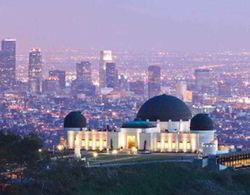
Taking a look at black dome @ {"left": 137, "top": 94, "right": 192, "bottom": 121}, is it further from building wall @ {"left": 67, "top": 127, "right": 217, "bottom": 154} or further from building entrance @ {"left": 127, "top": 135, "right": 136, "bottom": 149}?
building entrance @ {"left": 127, "top": 135, "right": 136, "bottom": 149}

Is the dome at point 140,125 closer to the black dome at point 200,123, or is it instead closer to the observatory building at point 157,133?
the observatory building at point 157,133

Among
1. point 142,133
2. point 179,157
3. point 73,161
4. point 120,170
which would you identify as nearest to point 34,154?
point 73,161

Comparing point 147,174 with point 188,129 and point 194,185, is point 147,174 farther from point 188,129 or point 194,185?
point 188,129

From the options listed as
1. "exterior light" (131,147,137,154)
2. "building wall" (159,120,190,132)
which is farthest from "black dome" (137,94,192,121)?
"exterior light" (131,147,137,154)

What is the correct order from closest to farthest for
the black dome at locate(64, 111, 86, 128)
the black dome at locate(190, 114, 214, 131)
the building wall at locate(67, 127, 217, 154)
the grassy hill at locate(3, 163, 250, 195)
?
the grassy hill at locate(3, 163, 250, 195)
the building wall at locate(67, 127, 217, 154)
the black dome at locate(190, 114, 214, 131)
the black dome at locate(64, 111, 86, 128)

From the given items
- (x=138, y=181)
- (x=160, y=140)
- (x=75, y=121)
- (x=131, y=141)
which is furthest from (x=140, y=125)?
(x=138, y=181)

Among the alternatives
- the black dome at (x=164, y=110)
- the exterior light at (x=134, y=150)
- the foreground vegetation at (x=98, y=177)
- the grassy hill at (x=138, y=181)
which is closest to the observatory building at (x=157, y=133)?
the black dome at (x=164, y=110)

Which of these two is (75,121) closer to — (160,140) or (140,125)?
(140,125)

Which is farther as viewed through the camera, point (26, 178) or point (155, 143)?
point (155, 143)
